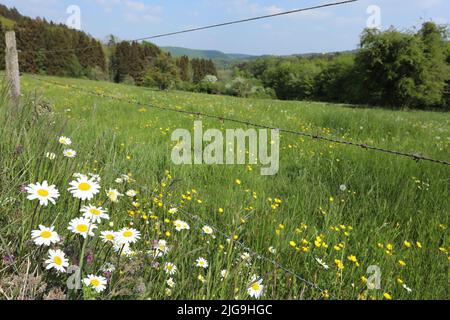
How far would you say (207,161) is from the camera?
461 centimetres

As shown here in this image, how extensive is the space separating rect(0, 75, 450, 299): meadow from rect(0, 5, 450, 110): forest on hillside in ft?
17.7

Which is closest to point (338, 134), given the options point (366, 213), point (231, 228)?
point (366, 213)

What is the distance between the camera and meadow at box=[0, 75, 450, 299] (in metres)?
1.66

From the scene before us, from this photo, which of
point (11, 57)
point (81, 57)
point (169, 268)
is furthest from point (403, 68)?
point (81, 57)

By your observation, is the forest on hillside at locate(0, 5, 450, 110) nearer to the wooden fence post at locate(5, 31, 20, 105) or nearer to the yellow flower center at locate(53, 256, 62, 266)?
the wooden fence post at locate(5, 31, 20, 105)

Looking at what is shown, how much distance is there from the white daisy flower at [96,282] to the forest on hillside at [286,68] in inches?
273

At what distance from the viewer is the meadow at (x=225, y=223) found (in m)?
1.66

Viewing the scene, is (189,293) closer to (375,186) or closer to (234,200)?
(234,200)

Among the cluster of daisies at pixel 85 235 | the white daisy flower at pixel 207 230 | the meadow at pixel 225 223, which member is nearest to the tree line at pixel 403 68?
the meadow at pixel 225 223

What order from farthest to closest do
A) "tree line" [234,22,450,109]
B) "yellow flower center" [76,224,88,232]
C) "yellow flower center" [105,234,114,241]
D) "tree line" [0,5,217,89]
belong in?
"tree line" [0,5,217,89] → "tree line" [234,22,450,109] → "yellow flower center" [105,234,114,241] → "yellow flower center" [76,224,88,232]

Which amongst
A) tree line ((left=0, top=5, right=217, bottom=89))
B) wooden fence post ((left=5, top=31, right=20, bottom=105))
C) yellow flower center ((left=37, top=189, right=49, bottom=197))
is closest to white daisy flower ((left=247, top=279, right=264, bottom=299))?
yellow flower center ((left=37, top=189, right=49, bottom=197))

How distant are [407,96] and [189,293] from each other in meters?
37.6

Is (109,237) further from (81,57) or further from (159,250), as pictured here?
(81,57)

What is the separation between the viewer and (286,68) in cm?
10000
